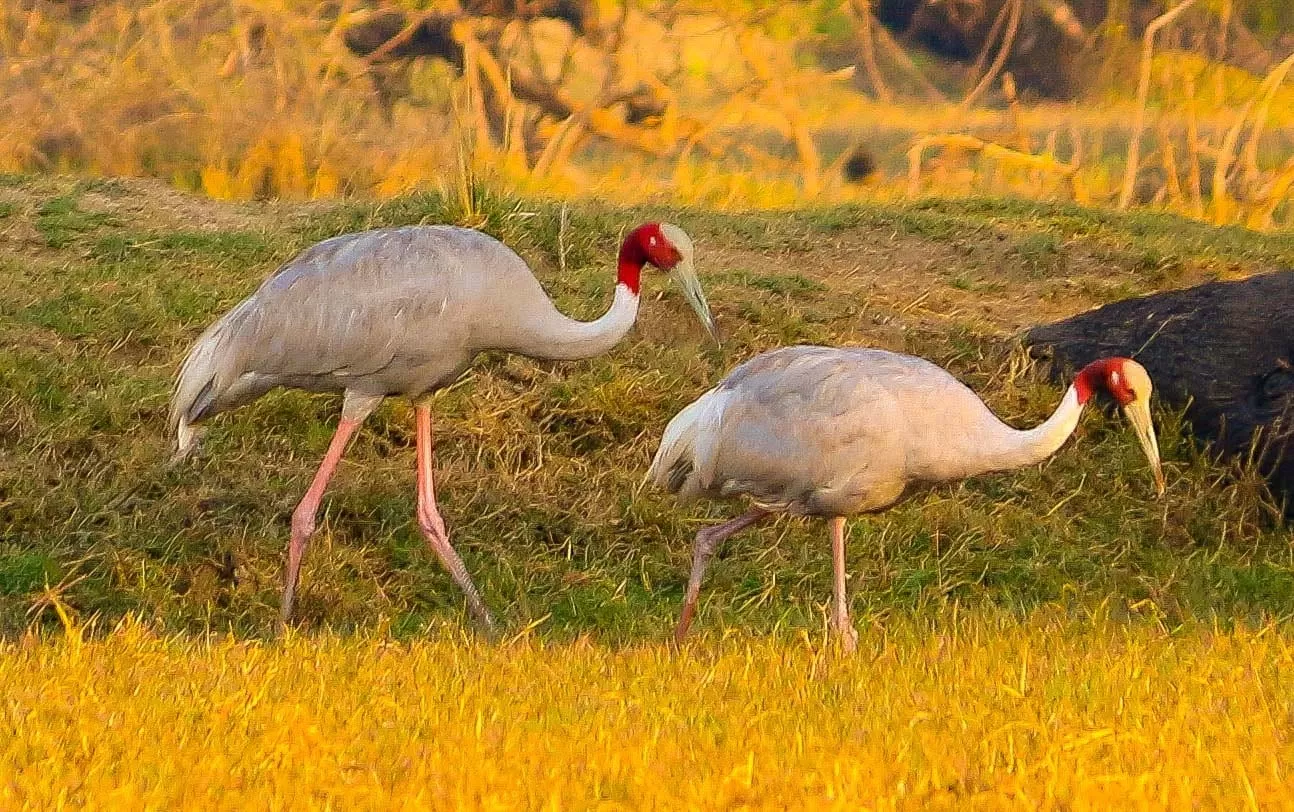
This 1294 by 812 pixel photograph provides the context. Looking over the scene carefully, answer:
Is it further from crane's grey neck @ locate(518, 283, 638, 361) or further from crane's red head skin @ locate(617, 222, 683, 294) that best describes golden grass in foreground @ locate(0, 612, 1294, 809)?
crane's red head skin @ locate(617, 222, 683, 294)

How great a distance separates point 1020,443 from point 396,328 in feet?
6.34

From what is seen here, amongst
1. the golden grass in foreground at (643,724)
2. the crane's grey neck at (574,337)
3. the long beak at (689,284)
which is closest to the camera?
the golden grass in foreground at (643,724)

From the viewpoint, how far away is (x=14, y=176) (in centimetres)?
1037

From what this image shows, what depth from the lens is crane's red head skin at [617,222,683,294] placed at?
6.52 m

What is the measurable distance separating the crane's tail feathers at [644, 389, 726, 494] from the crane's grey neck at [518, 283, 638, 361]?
0.34 m

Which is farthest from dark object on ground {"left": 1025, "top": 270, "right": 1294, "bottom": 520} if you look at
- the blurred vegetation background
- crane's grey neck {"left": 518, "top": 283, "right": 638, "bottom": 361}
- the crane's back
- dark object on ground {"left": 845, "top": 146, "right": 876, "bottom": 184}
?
dark object on ground {"left": 845, "top": 146, "right": 876, "bottom": 184}

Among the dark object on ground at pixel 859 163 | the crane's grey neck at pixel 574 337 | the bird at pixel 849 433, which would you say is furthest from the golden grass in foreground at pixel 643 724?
the dark object on ground at pixel 859 163

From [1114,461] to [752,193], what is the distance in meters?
5.57

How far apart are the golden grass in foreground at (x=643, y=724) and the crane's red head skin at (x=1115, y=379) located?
34.0 inches

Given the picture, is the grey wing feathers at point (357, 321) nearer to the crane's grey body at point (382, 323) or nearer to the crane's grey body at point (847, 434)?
the crane's grey body at point (382, 323)

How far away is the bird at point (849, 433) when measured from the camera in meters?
5.62

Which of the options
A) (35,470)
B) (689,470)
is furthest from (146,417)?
(689,470)

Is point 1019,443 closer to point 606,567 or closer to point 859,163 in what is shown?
point 606,567

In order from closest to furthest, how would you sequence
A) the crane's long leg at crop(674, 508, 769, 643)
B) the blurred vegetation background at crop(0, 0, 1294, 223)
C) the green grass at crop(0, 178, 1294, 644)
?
the crane's long leg at crop(674, 508, 769, 643)
the green grass at crop(0, 178, 1294, 644)
the blurred vegetation background at crop(0, 0, 1294, 223)
